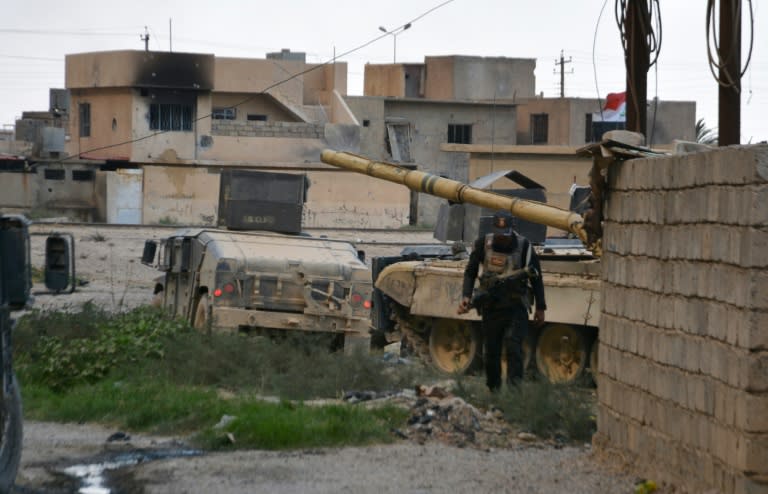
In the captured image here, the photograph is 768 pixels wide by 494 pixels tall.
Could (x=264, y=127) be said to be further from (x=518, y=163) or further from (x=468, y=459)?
(x=468, y=459)

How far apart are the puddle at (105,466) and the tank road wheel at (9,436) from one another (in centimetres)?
93

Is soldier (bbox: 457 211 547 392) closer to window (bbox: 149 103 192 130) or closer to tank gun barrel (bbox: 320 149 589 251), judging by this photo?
tank gun barrel (bbox: 320 149 589 251)

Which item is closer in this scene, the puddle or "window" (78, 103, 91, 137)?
the puddle

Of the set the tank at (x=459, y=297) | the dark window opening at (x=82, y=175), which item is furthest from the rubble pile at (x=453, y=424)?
the dark window opening at (x=82, y=175)

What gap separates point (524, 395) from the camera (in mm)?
10266


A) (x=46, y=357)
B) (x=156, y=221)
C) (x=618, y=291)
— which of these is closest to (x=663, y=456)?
(x=618, y=291)

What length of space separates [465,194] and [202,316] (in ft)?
11.9

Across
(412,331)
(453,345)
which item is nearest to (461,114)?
(412,331)

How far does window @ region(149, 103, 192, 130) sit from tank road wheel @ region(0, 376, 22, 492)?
Result: 44927 mm

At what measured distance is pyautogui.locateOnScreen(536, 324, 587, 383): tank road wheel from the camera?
16828 mm

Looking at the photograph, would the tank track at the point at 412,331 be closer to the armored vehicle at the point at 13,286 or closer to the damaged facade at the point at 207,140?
the armored vehicle at the point at 13,286

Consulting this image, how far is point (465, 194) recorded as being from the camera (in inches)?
611

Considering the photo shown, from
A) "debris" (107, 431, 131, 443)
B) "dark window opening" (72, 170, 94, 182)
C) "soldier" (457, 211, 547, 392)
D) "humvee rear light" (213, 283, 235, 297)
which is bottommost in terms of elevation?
"debris" (107, 431, 131, 443)

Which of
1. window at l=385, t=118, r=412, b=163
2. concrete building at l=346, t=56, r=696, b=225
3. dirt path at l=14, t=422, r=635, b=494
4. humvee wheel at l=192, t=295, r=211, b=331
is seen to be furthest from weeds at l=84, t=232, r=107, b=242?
dirt path at l=14, t=422, r=635, b=494
